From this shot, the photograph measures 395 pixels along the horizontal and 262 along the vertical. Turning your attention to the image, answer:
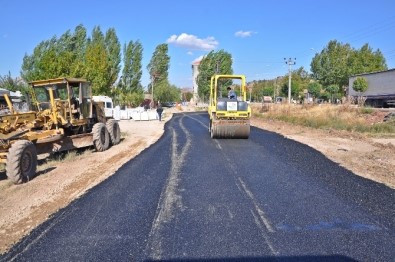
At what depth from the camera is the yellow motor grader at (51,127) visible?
939 centimetres

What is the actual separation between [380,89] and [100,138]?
41840 millimetres

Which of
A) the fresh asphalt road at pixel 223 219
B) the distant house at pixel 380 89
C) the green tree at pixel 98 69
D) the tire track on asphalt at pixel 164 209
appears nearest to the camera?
the fresh asphalt road at pixel 223 219

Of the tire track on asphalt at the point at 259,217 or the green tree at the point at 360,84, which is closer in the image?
the tire track on asphalt at the point at 259,217

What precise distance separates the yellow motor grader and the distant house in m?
34.1

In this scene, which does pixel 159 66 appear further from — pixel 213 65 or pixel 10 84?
pixel 10 84

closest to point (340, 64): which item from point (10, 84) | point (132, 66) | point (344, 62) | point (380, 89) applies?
point (344, 62)

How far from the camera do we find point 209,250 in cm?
469

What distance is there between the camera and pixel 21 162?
9148 mm

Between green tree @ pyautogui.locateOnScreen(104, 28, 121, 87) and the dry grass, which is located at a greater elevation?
green tree @ pyautogui.locateOnScreen(104, 28, 121, 87)

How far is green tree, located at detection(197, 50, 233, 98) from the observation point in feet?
246

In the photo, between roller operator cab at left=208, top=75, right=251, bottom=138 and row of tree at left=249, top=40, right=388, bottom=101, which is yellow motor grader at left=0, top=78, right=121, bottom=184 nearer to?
roller operator cab at left=208, top=75, right=251, bottom=138

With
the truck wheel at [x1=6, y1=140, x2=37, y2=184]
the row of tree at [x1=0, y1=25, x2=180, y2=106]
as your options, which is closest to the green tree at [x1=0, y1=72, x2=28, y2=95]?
the row of tree at [x1=0, y1=25, x2=180, y2=106]

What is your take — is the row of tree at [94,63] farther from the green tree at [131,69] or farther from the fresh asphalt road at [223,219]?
the fresh asphalt road at [223,219]

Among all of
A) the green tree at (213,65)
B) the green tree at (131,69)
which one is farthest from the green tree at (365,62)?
the green tree at (131,69)
